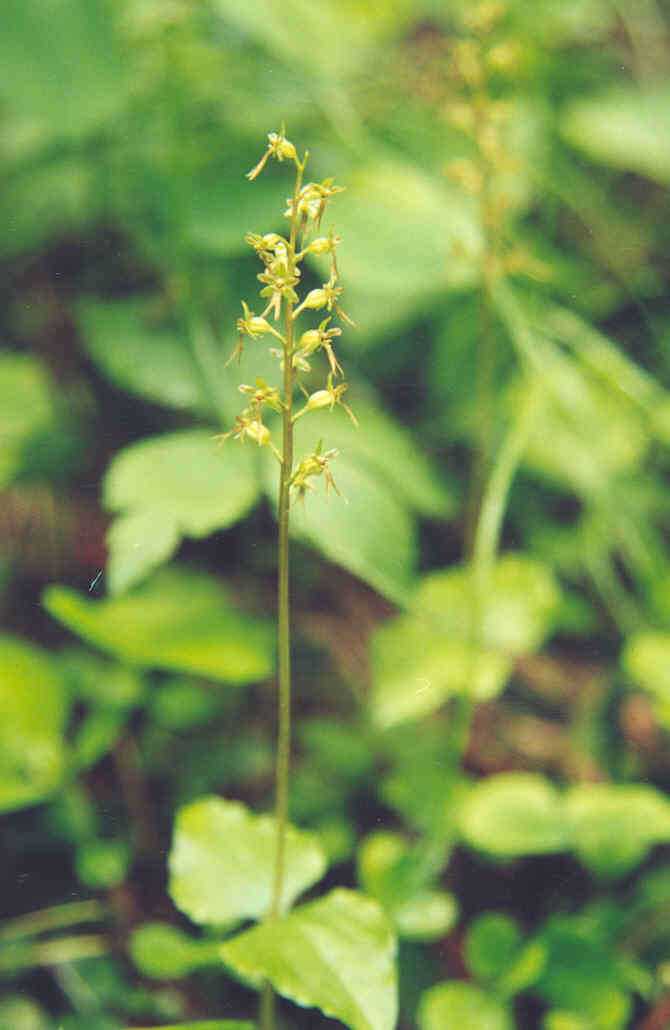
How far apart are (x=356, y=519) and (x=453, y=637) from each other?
0.42 metres

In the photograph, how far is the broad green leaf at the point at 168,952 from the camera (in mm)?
1397

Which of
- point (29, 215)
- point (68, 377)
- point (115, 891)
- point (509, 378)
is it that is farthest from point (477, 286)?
point (115, 891)

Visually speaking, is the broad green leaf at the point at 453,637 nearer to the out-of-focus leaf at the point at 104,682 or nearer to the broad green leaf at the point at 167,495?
the broad green leaf at the point at 167,495

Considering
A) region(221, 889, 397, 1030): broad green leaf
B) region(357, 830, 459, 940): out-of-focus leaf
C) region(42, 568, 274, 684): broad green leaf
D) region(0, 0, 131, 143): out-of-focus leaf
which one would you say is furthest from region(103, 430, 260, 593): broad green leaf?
region(0, 0, 131, 143): out-of-focus leaf

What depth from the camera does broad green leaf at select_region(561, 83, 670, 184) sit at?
2.53 m

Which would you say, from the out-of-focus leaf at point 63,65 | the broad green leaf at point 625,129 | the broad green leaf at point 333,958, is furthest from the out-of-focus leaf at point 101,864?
the broad green leaf at point 625,129

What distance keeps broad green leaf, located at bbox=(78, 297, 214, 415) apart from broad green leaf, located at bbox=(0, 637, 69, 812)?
64 cm

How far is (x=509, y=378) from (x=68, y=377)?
51.3 inches

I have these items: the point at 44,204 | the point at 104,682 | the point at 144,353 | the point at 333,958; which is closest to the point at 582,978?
the point at 333,958

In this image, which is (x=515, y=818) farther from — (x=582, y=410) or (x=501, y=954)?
(x=582, y=410)

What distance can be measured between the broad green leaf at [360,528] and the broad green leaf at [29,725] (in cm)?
62

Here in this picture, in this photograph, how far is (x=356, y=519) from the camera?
5.09 ft

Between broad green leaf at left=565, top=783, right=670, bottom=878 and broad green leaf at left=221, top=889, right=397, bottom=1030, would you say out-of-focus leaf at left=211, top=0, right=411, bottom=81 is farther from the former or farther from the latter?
broad green leaf at left=221, top=889, right=397, bottom=1030

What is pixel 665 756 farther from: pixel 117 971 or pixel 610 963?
pixel 117 971
